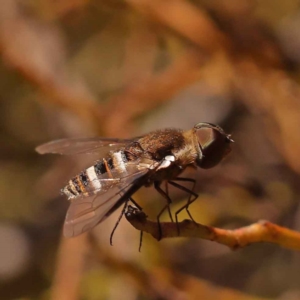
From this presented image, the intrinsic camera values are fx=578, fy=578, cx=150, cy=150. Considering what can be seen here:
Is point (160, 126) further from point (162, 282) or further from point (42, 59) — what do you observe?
point (162, 282)

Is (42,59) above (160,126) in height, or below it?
above

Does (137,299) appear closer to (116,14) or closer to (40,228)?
(40,228)

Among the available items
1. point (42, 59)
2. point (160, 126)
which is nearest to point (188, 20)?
point (160, 126)

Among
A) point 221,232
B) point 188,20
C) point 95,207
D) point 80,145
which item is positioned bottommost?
point 221,232

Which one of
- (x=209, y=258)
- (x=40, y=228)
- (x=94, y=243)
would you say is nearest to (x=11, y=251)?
(x=40, y=228)

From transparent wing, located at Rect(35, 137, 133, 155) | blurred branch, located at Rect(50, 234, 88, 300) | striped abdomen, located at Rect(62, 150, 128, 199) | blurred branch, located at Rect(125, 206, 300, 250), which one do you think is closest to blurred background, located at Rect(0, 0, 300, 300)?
blurred branch, located at Rect(50, 234, 88, 300)

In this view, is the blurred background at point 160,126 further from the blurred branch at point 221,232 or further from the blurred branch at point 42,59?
the blurred branch at point 221,232

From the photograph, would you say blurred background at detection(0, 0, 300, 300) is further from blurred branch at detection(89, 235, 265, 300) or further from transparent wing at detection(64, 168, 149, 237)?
transparent wing at detection(64, 168, 149, 237)
